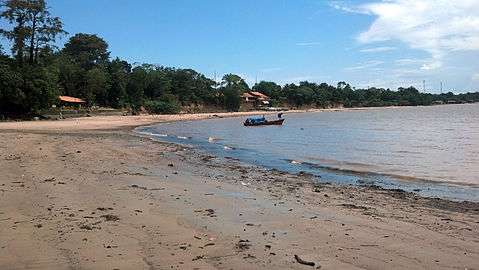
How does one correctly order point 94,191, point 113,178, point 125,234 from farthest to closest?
point 113,178 → point 94,191 → point 125,234

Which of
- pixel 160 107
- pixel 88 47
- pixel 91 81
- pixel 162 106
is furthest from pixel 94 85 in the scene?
pixel 88 47

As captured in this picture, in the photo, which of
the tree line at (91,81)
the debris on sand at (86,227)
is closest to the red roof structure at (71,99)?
the tree line at (91,81)

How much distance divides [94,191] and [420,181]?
1150 cm

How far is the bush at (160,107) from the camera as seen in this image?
4080 inches

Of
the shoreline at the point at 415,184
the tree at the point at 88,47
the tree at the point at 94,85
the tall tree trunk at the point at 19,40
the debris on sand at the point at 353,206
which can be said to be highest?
the tree at the point at 88,47

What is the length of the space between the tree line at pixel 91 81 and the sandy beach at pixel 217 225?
150ft

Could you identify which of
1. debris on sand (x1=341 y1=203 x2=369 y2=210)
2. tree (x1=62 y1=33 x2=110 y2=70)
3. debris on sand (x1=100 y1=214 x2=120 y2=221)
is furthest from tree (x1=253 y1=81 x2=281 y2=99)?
debris on sand (x1=100 y1=214 x2=120 y2=221)

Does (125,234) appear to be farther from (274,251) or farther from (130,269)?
(274,251)

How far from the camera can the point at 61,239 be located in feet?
21.7

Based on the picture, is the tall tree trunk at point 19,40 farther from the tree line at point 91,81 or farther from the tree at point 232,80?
the tree at point 232,80

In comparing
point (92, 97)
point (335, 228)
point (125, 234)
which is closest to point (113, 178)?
point (125, 234)

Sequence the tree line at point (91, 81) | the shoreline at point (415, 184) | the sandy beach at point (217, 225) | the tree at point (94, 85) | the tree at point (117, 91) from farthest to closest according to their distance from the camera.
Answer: the tree at point (117, 91) → the tree at point (94, 85) → the tree line at point (91, 81) → the shoreline at point (415, 184) → the sandy beach at point (217, 225)

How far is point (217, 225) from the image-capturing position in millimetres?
7867

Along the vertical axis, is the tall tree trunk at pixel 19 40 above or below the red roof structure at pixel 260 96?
above
